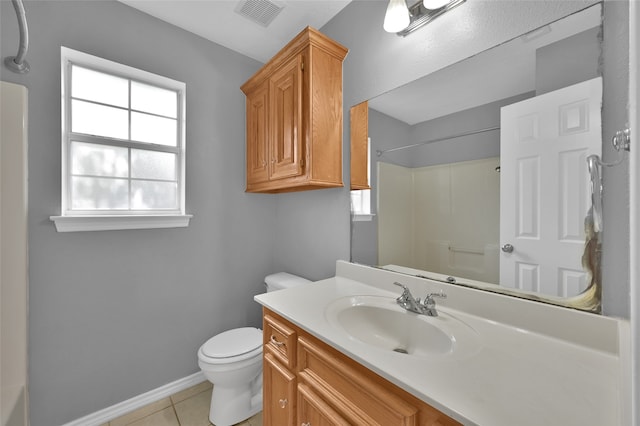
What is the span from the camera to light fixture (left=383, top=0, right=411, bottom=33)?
1243 mm

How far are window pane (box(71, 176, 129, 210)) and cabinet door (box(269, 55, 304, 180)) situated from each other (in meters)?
0.99

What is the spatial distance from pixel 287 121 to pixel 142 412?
81.7 inches

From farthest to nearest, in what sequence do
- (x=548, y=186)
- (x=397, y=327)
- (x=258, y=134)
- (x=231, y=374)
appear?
1. (x=258, y=134)
2. (x=231, y=374)
3. (x=397, y=327)
4. (x=548, y=186)

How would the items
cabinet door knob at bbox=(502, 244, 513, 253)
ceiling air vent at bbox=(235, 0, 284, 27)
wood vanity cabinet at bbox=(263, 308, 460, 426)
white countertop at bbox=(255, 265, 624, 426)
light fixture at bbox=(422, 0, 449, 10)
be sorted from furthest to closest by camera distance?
1. ceiling air vent at bbox=(235, 0, 284, 27)
2. light fixture at bbox=(422, 0, 449, 10)
3. cabinet door knob at bbox=(502, 244, 513, 253)
4. wood vanity cabinet at bbox=(263, 308, 460, 426)
5. white countertop at bbox=(255, 265, 624, 426)

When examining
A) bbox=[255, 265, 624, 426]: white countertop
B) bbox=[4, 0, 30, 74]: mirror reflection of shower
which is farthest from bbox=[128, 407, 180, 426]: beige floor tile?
bbox=[4, 0, 30, 74]: mirror reflection of shower

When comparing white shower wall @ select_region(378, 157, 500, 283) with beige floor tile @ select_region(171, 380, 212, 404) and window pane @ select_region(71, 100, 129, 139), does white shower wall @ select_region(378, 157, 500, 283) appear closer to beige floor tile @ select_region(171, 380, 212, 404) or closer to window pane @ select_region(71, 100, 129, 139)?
beige floor tile @ select_region(171, 380, 212, 404)

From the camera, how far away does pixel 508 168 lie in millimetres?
987

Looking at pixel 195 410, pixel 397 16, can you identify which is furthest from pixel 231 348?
pixel 397 16

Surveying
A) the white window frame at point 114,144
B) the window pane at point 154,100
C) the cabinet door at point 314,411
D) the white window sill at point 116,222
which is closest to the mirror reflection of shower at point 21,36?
the white window frame at point 114,144

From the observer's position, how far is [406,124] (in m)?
1.34

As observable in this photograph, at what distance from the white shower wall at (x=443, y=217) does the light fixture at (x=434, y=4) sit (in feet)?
2.35

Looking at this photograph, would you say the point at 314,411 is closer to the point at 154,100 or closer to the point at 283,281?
the point at 283,281

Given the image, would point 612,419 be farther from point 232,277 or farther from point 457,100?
point 232,277

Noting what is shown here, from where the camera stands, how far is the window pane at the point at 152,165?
1765 mm
